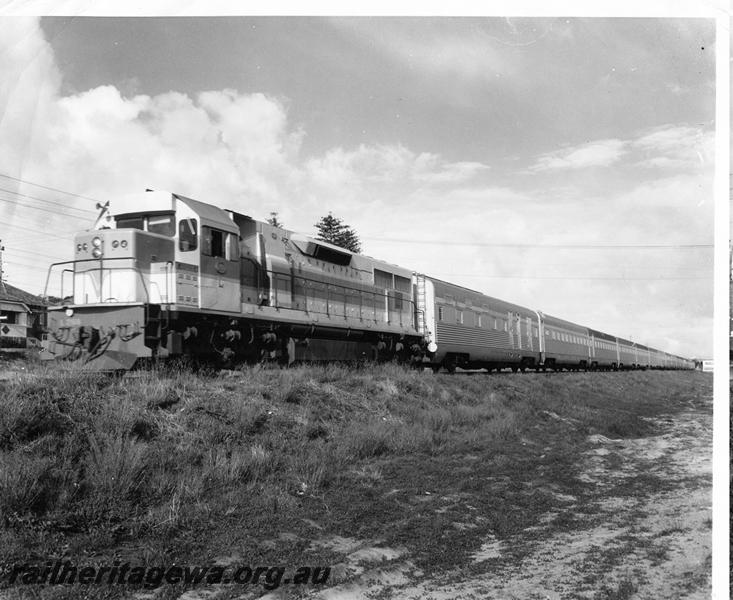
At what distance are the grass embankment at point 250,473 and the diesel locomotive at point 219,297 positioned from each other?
1.61m

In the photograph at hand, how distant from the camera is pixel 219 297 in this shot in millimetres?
10359

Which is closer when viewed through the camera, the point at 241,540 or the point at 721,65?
the point at 721,65

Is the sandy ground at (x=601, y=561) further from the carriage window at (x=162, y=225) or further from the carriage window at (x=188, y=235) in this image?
the carriage window at (x=162, y=225)

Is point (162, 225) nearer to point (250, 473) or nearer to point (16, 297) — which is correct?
point (250, 473)

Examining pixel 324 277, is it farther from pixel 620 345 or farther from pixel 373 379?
pixel 620 345

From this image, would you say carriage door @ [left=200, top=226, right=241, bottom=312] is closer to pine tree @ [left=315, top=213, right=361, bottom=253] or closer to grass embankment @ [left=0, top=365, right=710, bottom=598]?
grass embankment @ [left=0, top=365, right=710, bottom=598]

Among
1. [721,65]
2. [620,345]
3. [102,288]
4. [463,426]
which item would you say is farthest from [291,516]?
[620,345]

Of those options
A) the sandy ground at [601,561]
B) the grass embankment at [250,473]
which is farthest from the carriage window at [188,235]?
the sandy ground at [601,561]

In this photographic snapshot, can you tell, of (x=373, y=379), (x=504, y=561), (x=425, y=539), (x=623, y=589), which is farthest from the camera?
(x=373, y=379)

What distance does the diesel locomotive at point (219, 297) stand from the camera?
9125 mm

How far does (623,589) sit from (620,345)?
1494 inches

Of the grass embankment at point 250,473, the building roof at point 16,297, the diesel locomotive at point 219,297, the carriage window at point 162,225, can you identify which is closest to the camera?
the grass embankment at point 250,473

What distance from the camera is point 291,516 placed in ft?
15.7

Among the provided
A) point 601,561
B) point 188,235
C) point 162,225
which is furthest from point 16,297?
point 601,561
